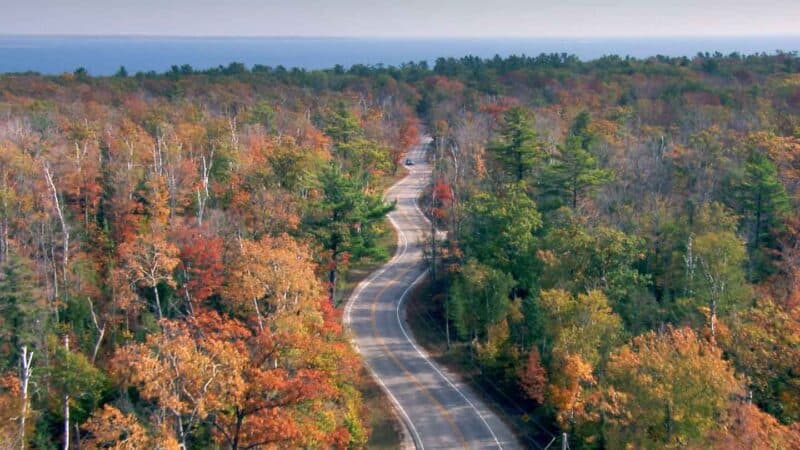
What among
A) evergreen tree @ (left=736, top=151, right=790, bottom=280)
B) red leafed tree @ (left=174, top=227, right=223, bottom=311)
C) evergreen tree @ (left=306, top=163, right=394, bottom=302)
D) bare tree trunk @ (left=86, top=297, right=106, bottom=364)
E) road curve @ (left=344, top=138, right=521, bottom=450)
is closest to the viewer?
bare tree trunk @ (left=86, top=297, right=106, bottom=364)

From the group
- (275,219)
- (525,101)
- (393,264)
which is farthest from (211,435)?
(525,101)

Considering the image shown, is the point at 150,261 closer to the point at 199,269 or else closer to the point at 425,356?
the point at 199,269

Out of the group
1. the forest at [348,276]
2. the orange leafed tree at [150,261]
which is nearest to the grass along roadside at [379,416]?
the forest at [348,276]

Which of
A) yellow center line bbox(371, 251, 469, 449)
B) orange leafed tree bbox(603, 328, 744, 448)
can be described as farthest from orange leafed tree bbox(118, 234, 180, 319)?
orange leafed tree bbox(603, 328, 744, 448)

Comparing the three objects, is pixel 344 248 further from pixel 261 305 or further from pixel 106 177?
pixel 106 177

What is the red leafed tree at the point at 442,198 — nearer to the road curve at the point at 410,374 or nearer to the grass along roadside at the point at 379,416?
the road curve at the point at 410,374

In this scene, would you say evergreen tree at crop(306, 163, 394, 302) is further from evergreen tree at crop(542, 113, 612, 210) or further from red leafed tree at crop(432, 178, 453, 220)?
evergreen tree at crop(542, 113, 612, 210)
